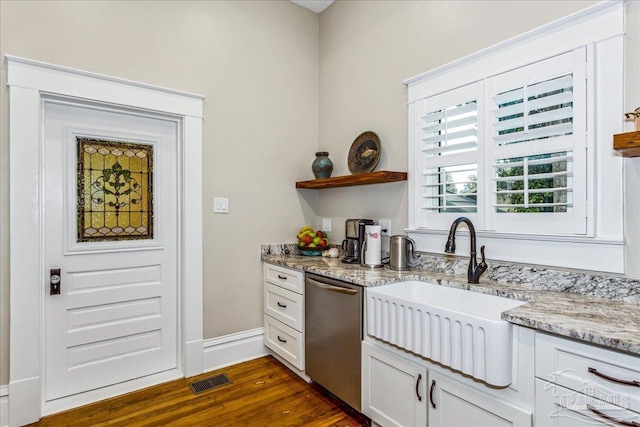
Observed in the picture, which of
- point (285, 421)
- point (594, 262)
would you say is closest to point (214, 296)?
point (285, 421)

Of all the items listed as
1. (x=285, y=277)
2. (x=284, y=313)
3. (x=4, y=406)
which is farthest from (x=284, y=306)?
(x=4, y=406)

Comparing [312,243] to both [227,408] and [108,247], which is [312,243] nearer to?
[227,408]

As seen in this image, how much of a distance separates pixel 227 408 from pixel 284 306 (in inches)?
31.2

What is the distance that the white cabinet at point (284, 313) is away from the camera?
251 centimetres

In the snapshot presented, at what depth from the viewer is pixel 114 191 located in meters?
2.45

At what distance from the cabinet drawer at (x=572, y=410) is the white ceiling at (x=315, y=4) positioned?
3336 millimetres

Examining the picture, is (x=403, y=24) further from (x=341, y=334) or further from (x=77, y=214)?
(x=77, y=214)

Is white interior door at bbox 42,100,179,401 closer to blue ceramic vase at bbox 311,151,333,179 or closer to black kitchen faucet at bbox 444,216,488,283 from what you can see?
blue ceramic vase at bbox 311,151,333,179

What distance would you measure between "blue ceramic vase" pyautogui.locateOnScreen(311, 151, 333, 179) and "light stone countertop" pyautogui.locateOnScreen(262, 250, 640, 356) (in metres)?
1.01

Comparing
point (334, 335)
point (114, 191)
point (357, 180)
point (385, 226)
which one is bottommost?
point (334, 335)

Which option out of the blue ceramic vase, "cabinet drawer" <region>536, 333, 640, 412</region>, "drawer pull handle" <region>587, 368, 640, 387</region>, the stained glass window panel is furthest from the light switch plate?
"drawer pull handle" <region>587, 368, 640, 387</region>

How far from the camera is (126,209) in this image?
250 centimetres

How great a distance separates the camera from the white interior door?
7.39 feet

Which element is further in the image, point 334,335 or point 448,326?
point 334,335
